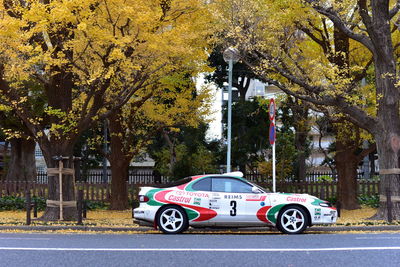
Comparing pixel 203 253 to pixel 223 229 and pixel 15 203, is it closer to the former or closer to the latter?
pixel 223 229

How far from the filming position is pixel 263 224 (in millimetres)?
13031

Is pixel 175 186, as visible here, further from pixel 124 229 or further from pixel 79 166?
pixel 79 166

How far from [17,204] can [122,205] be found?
4.40 metres

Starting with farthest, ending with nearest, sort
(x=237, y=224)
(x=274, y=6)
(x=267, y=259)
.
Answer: (x=274, y=6), (x=237, y=224), (x=267, y=259)

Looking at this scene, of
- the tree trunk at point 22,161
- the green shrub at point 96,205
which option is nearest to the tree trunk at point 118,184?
the green shrub at point 96,205

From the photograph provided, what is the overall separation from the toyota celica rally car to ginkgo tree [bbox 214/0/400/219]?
359 cm

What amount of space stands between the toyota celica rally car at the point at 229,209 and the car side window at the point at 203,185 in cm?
5

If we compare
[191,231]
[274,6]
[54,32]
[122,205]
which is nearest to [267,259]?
[191,231]

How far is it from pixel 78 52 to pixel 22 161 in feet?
69.4

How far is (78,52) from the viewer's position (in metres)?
16.1

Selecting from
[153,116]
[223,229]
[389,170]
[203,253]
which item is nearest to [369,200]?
[389,170]

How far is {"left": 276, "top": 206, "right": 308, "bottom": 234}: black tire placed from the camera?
506 inches

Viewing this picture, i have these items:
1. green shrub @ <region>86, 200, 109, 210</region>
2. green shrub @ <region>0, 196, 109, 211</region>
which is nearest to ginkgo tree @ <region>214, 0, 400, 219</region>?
green shrub @ <region>86, 200, 109, 210</region>

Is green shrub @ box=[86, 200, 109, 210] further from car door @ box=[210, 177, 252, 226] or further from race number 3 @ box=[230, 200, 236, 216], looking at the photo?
race number 3 @ box=[230, 200, 236, 216]
